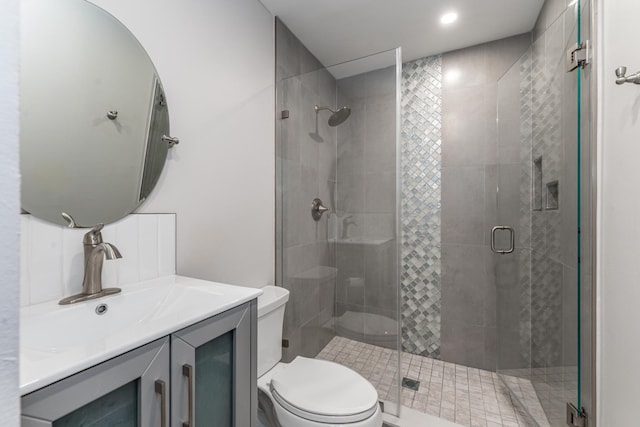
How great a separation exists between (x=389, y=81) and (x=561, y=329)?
5.22 ft

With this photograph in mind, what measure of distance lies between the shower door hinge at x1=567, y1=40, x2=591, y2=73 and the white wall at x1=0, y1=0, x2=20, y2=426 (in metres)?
1.81

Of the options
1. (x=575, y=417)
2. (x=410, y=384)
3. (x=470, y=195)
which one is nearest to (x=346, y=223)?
(x=470, y=195)

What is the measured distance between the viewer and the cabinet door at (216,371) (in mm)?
760

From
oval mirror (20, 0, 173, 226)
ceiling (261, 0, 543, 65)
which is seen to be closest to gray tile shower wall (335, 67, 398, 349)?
ceiling (261, 0, 543, 65)

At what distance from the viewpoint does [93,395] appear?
1.92 feet

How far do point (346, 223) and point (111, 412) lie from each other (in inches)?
55.8

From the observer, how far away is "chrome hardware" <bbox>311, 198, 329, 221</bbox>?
1.92 metres

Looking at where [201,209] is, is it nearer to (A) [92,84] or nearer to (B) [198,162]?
(B) [198,162]

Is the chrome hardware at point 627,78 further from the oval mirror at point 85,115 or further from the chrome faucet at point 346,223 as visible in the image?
the oval mirror at point 85,115

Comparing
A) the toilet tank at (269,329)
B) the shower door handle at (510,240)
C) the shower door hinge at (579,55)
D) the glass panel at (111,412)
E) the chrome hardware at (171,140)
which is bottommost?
the toilet tank at (269,329)

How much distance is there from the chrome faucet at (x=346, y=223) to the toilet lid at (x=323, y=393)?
735 millimetres

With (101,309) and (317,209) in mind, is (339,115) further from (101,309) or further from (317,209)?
(101,309)

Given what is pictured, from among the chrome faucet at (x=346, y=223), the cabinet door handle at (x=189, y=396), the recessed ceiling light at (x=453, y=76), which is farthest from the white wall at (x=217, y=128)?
the recessed ceiling light at (x=453, y=76)

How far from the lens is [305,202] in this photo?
1.96 metres
